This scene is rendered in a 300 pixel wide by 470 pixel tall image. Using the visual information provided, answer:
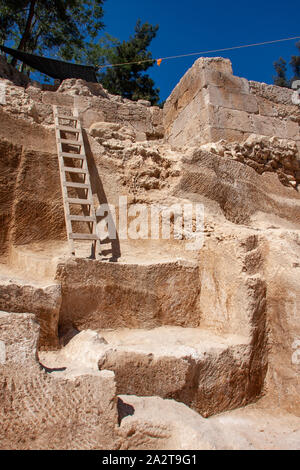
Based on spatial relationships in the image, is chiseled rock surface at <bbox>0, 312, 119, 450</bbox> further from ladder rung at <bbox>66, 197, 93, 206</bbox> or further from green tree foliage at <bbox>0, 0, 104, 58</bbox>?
green tree foliage at <bbox>0, 0, 104, 58</bbox>

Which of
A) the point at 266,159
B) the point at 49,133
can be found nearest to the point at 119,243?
the point at 49,133

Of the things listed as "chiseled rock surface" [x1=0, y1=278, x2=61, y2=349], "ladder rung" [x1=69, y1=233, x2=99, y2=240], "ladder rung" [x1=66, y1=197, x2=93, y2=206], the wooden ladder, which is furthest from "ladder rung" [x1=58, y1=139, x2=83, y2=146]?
"chiseled rock surface" [x1=0, y1=278, x2=61, y2=349]

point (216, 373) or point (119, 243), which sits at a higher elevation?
point (119, 243)

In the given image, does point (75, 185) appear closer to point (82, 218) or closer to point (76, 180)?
point (76, 180)

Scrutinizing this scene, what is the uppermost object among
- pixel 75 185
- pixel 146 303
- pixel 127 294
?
pixel 75 185

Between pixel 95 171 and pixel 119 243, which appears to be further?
pixel 95 171

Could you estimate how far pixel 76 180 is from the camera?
4.89m

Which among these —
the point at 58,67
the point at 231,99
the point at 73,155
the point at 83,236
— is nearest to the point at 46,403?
the point at 83,236

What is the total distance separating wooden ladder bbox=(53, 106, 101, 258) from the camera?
4.33m

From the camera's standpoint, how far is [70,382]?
2.24 metres

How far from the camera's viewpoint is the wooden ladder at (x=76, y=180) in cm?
433

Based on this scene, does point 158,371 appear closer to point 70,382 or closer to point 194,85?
point 70,382

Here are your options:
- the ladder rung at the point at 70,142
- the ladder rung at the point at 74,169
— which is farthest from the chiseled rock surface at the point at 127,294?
the ladder rung at the point at 70,142
